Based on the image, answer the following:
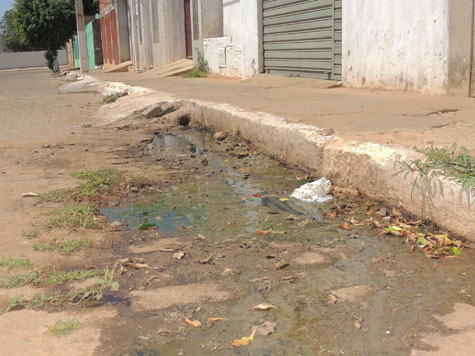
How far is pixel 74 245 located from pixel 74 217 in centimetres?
39

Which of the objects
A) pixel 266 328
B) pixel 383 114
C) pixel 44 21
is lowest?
pixel 266 328

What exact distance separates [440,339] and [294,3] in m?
7.75

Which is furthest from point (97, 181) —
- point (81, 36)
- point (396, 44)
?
point (81, 36)

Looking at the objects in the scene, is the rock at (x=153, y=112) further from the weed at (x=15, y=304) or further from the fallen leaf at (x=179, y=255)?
the weed at (x=15, y=304)

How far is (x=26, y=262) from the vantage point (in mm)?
2086

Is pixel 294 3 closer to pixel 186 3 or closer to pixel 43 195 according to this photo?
pixel 43 195

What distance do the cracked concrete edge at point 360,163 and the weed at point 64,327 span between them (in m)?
1.50

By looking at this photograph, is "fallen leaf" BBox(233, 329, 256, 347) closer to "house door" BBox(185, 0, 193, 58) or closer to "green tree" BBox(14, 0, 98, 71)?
"house door" BBox(185, 0, 193, 58)

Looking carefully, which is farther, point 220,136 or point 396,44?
point 396,44

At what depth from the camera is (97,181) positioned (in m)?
3.29

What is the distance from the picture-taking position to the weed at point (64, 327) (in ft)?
5.10

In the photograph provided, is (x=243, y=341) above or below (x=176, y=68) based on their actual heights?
below

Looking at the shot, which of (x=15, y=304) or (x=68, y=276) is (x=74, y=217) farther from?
(x=15, y=304)

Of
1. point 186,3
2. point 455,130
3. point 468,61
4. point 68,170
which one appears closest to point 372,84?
point 468,61
